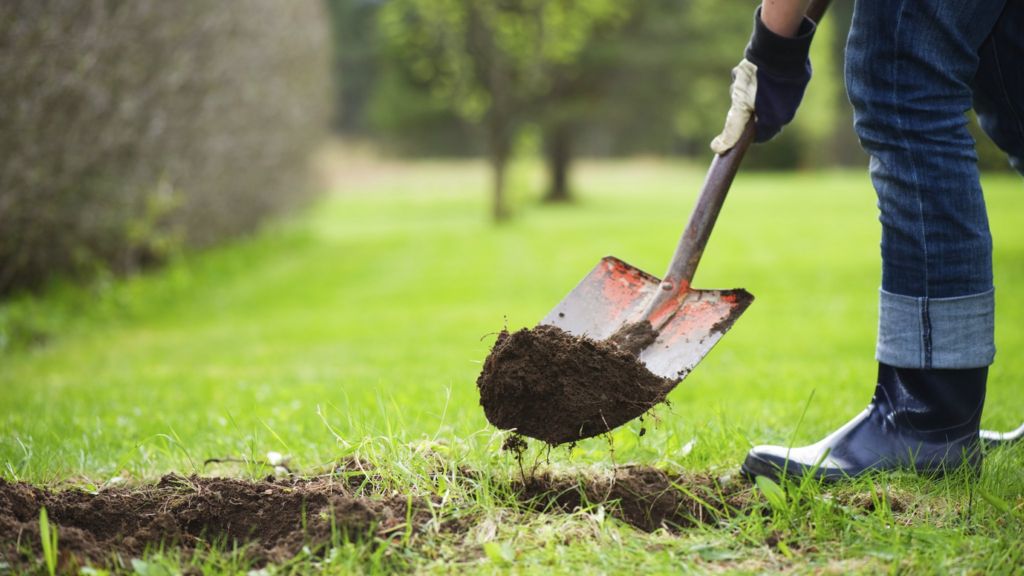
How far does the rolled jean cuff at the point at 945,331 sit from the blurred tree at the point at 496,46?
19083 mm

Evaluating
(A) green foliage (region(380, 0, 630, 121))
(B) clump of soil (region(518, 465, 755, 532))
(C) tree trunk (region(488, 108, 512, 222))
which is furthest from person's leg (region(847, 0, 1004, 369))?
(A) green foliage (region(380, 0, 630, 121))

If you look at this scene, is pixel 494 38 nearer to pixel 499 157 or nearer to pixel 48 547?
pixel 499 157

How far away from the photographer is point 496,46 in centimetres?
2192

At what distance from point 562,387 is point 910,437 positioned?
0.90 metres

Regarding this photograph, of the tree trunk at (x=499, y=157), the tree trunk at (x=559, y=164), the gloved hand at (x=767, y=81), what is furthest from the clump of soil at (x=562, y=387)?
the tree trunk at (x=559, y=164)

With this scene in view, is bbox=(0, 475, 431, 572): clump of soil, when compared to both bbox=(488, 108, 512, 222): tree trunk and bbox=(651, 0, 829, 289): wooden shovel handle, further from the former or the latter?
bbox=(488, 108, 512, 222): tree trunk

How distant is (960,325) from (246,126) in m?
13.0

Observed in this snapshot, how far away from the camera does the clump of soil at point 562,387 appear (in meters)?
2.32

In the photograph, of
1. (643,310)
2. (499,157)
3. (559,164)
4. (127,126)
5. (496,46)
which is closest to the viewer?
(643,310)

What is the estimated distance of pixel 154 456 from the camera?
2.94 metres

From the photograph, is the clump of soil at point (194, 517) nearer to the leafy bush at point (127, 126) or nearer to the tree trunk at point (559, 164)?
the leafy bush at point (127, 126)

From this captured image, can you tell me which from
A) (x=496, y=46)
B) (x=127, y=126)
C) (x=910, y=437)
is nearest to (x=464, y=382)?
(x=910, y=437)

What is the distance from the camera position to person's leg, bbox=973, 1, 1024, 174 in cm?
248

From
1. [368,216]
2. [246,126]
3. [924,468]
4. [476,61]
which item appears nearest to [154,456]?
[924,468]
